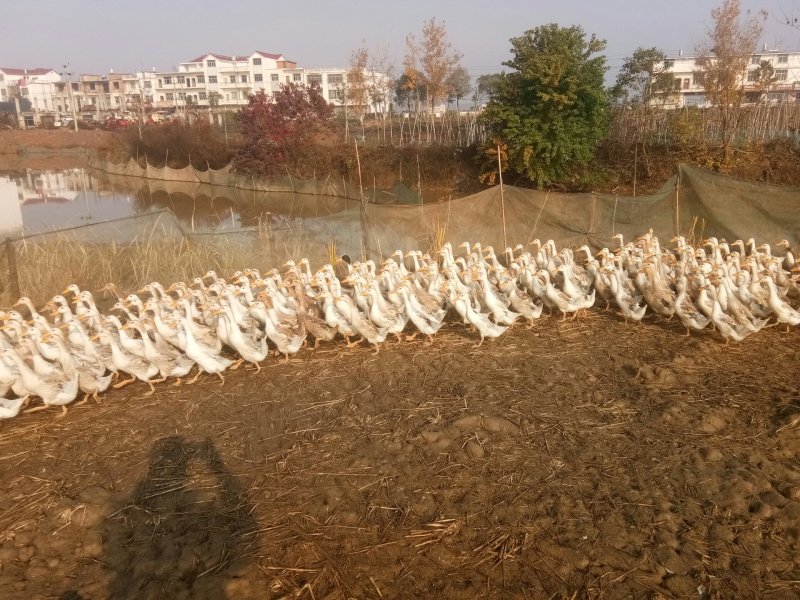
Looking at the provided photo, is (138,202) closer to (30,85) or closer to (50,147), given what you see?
(50,147)

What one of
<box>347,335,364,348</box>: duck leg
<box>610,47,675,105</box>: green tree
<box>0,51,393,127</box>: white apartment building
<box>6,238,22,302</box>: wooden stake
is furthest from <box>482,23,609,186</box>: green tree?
<box>0,51,393,127</box>: white apartment building

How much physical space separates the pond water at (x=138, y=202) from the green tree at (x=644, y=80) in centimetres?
1219

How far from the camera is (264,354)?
21.4 ft

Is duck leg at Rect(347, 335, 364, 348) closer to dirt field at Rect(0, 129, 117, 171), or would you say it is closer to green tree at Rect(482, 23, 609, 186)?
green tree at Rect(482, 23, 609, 186)

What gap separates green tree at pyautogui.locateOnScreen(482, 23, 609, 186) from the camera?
679 inches

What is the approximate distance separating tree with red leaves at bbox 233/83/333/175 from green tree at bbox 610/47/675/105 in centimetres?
1200

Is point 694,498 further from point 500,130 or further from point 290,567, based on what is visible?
point 500,130

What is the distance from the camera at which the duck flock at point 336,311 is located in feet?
Result: 20.0

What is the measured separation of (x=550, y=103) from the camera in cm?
1745

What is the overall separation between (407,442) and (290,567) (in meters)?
1.56

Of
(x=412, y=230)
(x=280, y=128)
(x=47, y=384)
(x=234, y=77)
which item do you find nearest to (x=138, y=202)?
(x=280, y=128)

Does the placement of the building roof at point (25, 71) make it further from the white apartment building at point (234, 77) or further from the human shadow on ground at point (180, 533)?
the human shadow on ground at point (180, 533)

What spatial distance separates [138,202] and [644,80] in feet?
66.3

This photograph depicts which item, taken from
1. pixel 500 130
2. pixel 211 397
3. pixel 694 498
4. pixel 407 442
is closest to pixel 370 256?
pixel 211 397
